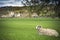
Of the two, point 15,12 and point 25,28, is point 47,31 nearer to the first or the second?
point 25,28

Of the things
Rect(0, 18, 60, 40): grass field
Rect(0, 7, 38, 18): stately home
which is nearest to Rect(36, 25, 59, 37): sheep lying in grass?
Rect(0, 18, 60, 40): grass field

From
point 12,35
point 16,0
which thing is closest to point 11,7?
point 16,0

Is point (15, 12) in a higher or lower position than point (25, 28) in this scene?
higher

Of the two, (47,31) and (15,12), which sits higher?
(15,12)

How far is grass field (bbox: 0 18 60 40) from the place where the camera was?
266 centimetres

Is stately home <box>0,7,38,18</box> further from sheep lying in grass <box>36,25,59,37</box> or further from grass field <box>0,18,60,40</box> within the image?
sheep lying in grass <box>36,25,59,37</box>

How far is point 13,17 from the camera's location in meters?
2.67

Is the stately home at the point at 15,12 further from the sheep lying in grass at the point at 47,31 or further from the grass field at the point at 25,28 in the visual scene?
the sheep lying in grass at the point at 47,31

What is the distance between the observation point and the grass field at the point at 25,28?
2.66 m

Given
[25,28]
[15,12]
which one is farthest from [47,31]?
[15,12]

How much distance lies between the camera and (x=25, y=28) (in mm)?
2666

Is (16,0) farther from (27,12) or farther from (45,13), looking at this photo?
(45,13)

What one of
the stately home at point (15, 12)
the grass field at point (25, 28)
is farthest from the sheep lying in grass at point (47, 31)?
the stately home at point (15, 12)

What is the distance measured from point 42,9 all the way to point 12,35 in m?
0.42
